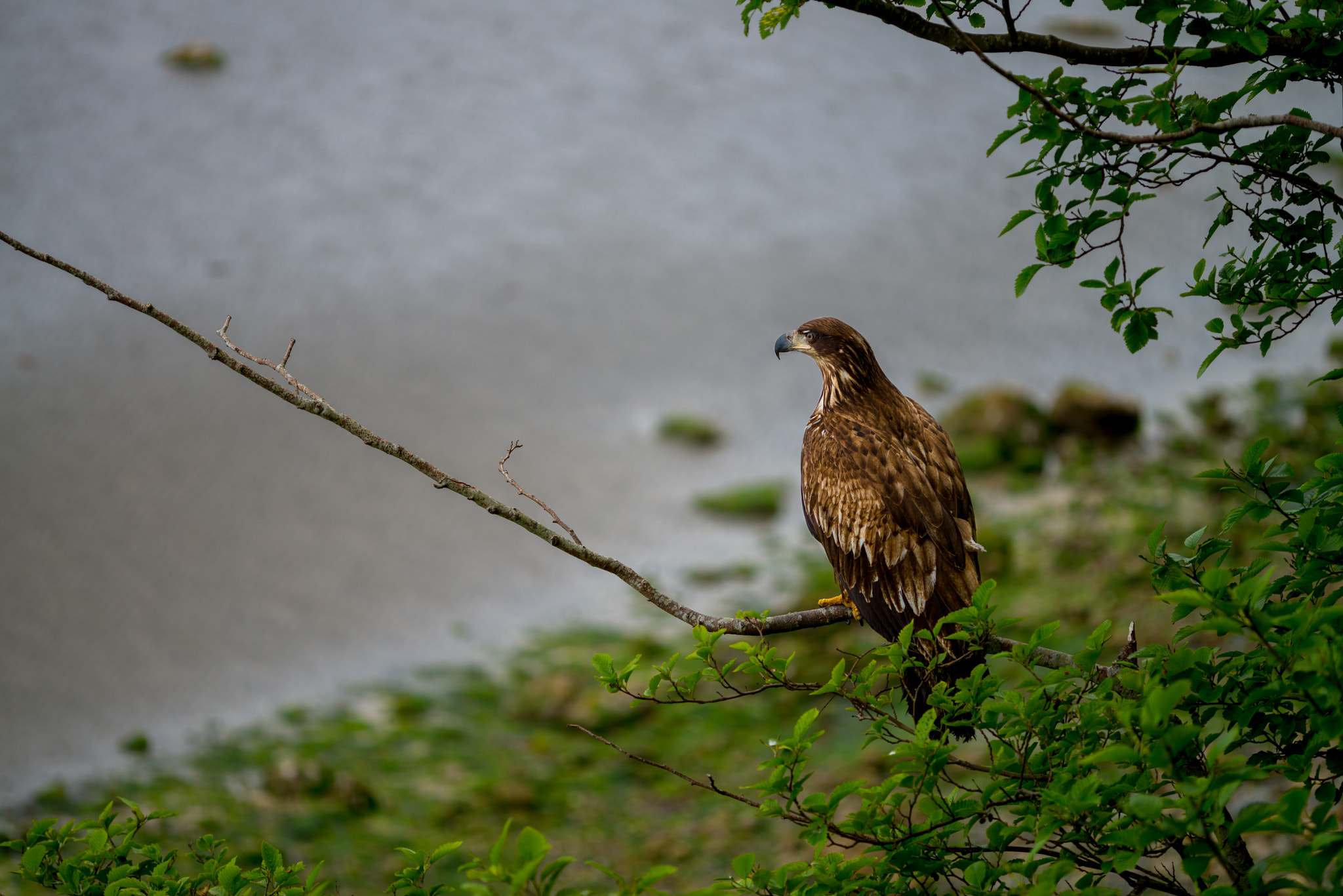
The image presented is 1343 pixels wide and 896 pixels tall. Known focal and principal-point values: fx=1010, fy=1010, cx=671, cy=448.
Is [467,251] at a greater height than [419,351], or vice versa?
[467,251]

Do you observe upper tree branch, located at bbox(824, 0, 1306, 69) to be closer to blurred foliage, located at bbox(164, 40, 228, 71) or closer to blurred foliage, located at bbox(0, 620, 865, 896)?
blurred foliage, located at bbox(0, 620, 865, 896)

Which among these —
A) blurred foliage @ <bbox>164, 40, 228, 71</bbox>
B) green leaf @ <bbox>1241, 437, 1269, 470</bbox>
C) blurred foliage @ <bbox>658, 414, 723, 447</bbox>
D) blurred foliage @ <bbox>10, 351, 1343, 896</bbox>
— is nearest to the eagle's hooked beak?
blurred foliage @ <bbox>10, 351, 1343, 896</bbox>

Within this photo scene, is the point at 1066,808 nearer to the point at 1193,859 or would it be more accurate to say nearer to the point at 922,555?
the point at 1193,859

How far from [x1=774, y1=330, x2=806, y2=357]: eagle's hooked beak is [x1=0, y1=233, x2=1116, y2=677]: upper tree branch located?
109 cm

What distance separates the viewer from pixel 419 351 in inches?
283

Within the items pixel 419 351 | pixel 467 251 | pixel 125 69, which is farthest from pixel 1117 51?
pixel 125 69

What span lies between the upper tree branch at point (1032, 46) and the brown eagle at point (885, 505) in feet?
3.52

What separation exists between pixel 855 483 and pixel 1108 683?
3.82 ft

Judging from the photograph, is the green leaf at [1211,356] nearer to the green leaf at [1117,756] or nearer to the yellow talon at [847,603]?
the green leaf at [1117,756]

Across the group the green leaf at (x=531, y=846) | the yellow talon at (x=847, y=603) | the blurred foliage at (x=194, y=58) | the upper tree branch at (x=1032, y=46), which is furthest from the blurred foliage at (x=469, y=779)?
the blurred foliage at (x=194, y=58)

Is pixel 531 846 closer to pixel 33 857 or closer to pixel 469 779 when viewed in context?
pixel 33 857

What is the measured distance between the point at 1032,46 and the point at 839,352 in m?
1.12

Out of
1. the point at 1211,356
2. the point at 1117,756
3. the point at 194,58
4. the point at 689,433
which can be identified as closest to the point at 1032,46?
the point at 1211,356

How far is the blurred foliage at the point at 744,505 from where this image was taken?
267 inches
